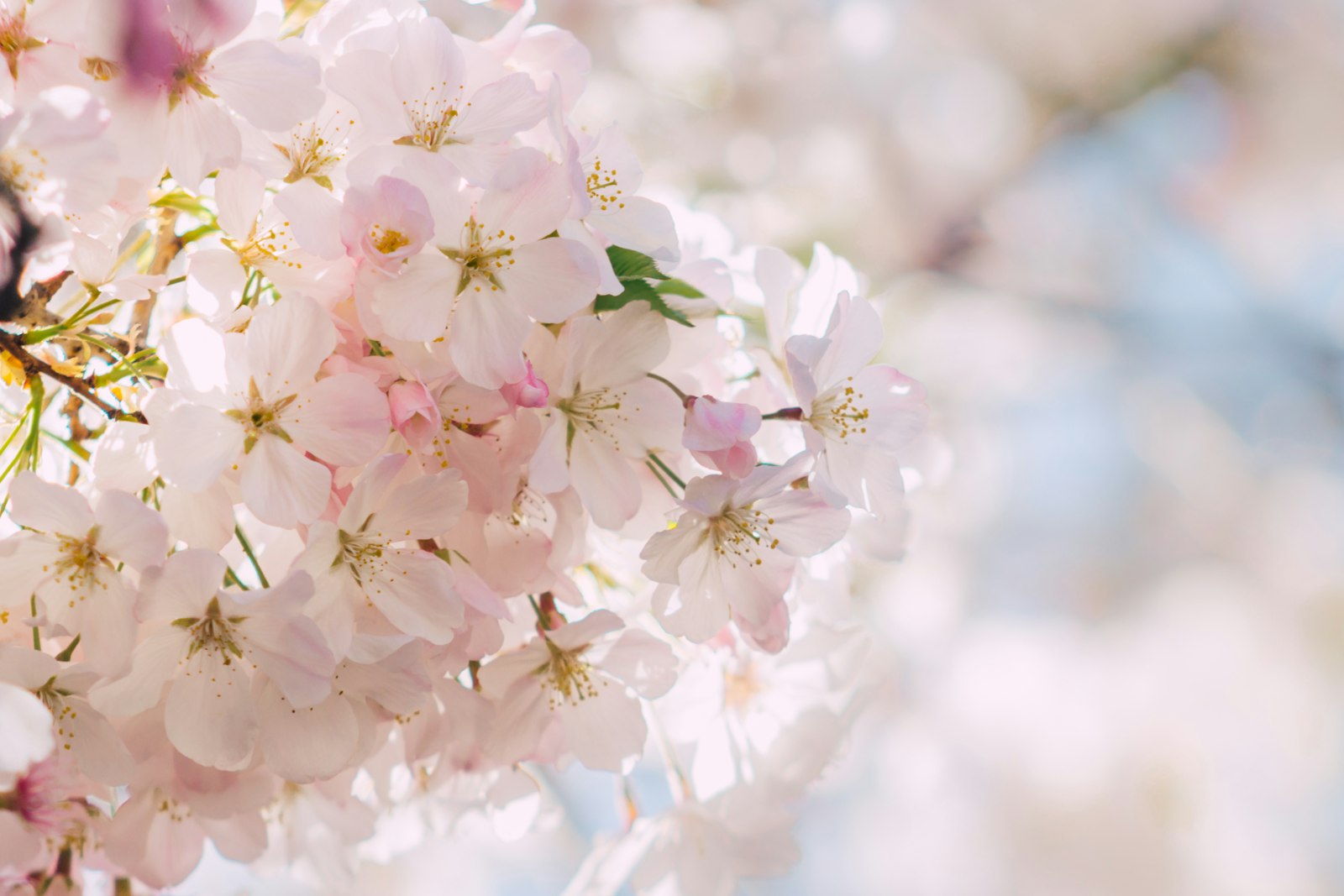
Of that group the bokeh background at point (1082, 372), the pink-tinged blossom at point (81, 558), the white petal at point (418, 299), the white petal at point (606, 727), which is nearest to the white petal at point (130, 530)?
the pink-tinged blossom at point (81, 558)

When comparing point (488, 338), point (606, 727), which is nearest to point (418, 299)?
point (488, 338)

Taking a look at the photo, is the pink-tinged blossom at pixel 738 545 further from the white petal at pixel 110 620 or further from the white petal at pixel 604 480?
the white petal at pixel 110 620

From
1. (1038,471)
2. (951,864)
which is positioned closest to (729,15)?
(1038,471)

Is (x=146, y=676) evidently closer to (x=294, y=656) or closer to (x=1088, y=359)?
(x=294, y=656)

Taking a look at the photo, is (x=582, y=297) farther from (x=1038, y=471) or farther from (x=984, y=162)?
(x=1038, y=471)

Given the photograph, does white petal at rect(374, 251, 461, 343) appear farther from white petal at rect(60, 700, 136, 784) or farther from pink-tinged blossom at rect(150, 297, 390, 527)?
white petal at rect(60, 700, 136, 784)

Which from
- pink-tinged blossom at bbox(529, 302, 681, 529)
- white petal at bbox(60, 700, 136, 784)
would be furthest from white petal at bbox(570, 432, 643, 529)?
white petal at bbox(60, 700, 136, 784)
